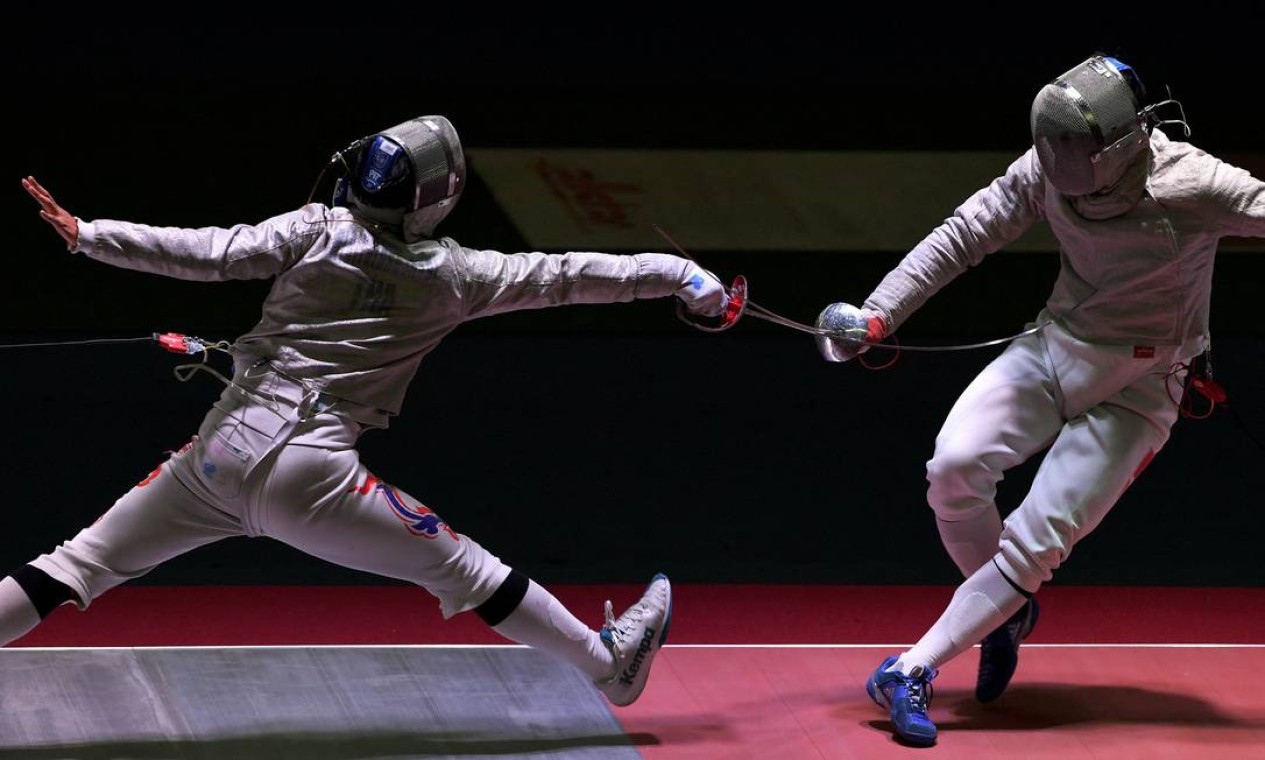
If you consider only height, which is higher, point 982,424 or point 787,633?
point 982,424

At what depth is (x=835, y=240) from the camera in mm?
6188

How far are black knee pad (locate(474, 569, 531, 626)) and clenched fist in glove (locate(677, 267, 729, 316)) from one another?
62 cm

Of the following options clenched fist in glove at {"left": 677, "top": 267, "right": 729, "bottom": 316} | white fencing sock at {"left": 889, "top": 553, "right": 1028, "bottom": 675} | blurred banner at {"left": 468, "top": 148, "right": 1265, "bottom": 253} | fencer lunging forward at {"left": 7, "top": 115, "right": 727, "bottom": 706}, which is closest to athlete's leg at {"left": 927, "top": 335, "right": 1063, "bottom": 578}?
white fencing sock at {"left": 889, "top": 553, "right": 1028, "bottom": 675}

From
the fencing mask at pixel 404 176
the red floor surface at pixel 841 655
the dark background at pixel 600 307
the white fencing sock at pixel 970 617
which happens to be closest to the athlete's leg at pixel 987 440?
the white fencing sock at pixel 970 617

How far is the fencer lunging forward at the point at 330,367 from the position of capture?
3287mm

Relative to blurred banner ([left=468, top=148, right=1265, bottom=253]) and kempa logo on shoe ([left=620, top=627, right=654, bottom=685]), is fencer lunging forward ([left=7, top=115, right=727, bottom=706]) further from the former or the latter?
blurred banner ([left=468, top=148, right=1265, bottom=253])

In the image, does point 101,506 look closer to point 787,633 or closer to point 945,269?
point 787,633

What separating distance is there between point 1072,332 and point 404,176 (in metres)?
1.41

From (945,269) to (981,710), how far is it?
3.10ft

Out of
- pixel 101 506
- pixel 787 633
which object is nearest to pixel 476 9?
pixel 101 506

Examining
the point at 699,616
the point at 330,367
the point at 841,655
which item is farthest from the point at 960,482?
the point at 330,367

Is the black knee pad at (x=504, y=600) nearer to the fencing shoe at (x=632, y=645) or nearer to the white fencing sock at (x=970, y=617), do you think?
the fencing shoe at (x=632, y=645)

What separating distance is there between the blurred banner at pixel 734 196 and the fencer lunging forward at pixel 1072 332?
2.33 meters

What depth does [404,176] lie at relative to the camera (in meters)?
3.32
